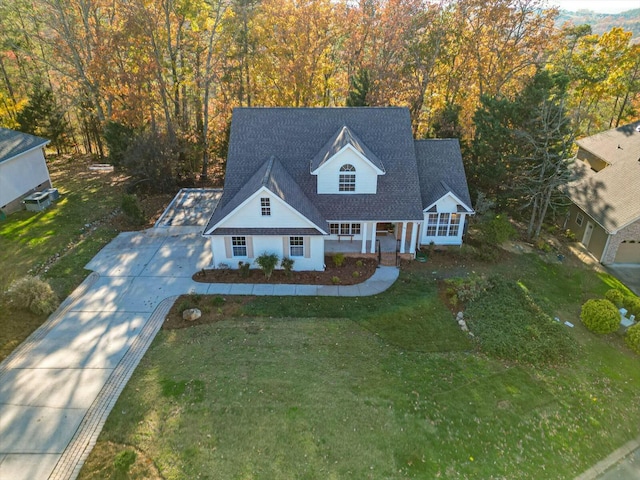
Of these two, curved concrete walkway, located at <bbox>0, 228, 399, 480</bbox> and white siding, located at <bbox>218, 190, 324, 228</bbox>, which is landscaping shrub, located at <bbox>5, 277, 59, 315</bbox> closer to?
curved concrete walkway, located at <bbox>0, 228, 399, 480</bbox>

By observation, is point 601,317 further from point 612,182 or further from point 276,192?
point 276,192

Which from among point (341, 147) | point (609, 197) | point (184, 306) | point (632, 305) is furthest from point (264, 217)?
point (609, 197)

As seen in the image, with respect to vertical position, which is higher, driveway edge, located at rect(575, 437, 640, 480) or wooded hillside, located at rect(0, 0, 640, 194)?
wooded hillside, located at rect(0, 0, 640, 194)

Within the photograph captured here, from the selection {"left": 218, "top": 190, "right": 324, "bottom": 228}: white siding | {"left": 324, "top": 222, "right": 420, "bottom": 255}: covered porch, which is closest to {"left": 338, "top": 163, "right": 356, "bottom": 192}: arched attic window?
{"left": 324, "top": 222, "right": 420, "bottom": 255}: covered porch

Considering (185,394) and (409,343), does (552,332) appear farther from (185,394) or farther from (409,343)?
(185,394)

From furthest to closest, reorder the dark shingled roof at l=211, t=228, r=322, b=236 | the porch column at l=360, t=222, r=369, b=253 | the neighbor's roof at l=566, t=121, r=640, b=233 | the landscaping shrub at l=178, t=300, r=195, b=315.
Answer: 1. the neighbor's roof at l=566, t=121, r=640, b=233
2. the porch column at l=360, t=222, r=369, b=253
3. the dark shingled roof at l=211, t=228, r=322, b=236
4. the landscaping shrub at l=178, t=300, r=195, b=315

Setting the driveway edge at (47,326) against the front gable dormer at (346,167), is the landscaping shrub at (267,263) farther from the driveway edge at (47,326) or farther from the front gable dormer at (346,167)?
the driveway edge at (47,326)

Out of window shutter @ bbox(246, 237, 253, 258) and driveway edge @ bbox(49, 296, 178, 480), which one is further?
window shutter @ bbox(246, 237, 253, 258)

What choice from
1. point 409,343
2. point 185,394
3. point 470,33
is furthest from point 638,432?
point 470,33
